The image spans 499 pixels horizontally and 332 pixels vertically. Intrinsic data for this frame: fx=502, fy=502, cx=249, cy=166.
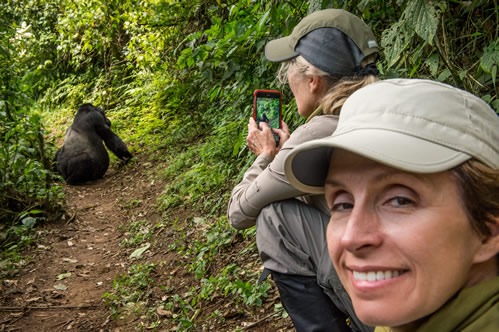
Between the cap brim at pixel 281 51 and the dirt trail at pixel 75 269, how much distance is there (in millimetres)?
2699

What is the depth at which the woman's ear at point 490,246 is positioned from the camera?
3.45ft

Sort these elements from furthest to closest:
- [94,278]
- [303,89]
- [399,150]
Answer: [94,278], [303,89], [399,150]

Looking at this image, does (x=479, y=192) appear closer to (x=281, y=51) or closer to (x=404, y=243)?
(x=404, y=243)

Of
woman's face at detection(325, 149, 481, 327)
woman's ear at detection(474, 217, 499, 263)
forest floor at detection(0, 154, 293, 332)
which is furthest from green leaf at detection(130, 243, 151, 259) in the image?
woman's ear at detection(474, 217, 499, 263)

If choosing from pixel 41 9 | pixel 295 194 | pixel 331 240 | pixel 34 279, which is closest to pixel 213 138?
pixel 34 279

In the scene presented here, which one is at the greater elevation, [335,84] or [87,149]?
[335,84]

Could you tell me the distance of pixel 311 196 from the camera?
250cm

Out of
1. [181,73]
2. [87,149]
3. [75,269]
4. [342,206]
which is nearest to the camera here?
[342,206]

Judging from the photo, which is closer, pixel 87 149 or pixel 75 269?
pixel 75 269

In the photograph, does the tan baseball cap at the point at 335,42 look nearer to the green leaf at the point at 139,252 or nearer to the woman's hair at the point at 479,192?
the woman's hair at the point at 479,192

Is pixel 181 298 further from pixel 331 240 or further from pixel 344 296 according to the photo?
pixel 331 240

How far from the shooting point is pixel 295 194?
2.46 m

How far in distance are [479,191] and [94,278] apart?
16.2 ft

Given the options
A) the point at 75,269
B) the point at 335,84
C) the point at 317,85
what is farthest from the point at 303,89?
the point at 75,269
